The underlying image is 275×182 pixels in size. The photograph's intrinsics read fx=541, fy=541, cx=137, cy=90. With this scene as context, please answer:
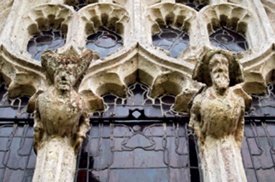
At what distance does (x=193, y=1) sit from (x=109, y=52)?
1.87m

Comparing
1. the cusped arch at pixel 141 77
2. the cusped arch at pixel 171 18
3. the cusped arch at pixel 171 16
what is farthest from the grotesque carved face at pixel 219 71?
the cusped arch at pixel 171 16

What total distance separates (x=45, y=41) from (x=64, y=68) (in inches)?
97.8

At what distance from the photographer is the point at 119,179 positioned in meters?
4.90

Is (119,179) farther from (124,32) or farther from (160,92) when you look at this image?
(124,32)

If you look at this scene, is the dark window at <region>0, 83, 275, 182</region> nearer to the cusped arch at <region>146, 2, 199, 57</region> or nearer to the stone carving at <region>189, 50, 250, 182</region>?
the stone carving at <region>189, 50, 250, 182</region>

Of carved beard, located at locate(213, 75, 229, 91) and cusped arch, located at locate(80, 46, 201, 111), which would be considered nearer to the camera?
→ carved beard, located at locate(213, 75, 229, 91)

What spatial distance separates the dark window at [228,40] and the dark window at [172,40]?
1.24 ft

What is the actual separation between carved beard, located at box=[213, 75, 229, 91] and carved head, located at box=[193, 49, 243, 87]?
0.04ft

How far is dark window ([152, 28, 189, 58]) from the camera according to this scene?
6846 mm

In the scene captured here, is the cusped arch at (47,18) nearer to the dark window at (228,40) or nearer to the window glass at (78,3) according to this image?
the window glass at (78,3)

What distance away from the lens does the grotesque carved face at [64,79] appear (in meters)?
4.62

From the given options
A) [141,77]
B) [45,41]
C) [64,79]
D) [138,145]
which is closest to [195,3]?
[141,77]

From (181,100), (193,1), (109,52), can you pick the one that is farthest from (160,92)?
(193,1)

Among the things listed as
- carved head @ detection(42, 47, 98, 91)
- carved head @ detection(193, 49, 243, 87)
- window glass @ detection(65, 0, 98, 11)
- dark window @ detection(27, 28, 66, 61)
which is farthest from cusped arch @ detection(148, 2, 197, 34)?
carved head @ detection(42, 47, 98, 91)
